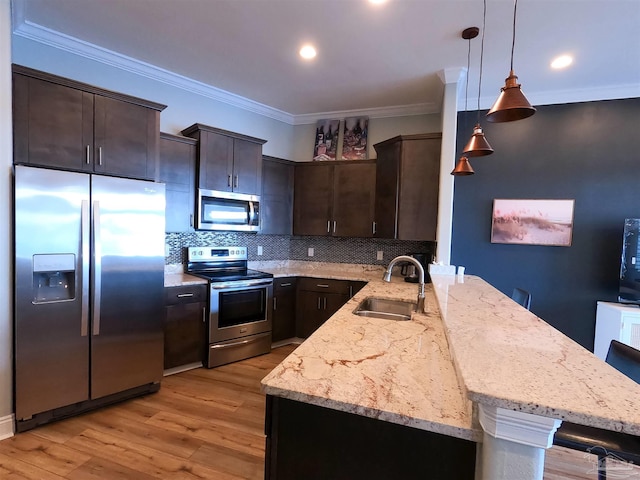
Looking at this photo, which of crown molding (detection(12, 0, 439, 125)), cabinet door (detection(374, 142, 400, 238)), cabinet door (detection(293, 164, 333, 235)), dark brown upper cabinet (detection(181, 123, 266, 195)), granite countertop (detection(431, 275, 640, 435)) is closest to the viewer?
granite countertop (detection(431, 275, 640, 435))

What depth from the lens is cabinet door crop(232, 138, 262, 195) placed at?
11.4 feet

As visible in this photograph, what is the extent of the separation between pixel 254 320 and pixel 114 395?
1.38 m

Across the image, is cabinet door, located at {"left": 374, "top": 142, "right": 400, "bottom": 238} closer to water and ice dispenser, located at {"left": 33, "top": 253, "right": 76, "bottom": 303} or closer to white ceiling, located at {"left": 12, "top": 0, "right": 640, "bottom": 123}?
white ceiling, located at {"left": 12, "top": 0, "right": 640, "bottom": 123}

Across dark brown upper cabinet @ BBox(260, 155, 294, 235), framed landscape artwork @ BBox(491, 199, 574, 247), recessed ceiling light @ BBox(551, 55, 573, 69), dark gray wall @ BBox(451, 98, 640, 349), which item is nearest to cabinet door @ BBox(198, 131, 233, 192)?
dark brown upper cabinet @ BBox(260, 155, 294, 235)

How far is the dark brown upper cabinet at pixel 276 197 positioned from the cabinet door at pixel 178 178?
881 millimetres

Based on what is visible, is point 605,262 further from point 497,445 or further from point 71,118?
point 71,118

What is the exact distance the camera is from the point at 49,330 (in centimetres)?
211

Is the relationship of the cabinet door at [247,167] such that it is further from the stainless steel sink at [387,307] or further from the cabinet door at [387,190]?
the stainless steel sink at [387,307]

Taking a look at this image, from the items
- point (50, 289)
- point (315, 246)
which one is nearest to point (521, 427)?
point (50, 289)

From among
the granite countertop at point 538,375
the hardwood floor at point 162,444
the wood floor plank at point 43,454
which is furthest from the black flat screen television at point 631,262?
the wood floor plank at point 43,454

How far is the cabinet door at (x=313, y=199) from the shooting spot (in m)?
4.02

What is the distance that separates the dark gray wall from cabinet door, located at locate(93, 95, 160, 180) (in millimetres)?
3133

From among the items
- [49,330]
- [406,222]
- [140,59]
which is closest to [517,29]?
[406,222]

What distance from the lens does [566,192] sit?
3.30 m
